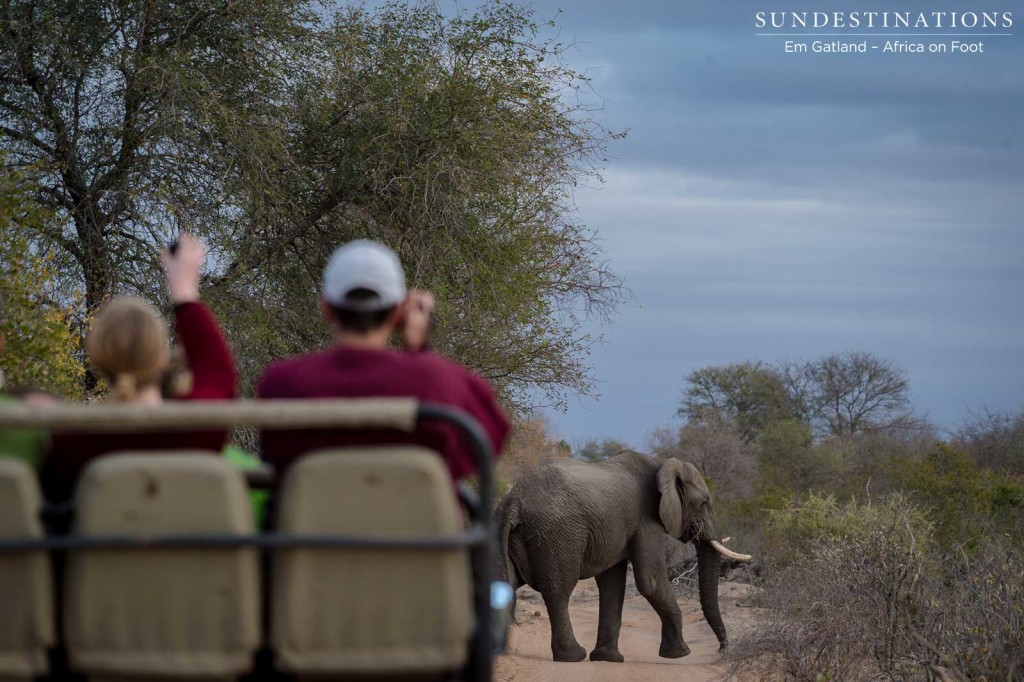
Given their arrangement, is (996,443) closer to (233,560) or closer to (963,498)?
(963,498)

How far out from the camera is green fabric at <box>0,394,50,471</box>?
320 centimetres

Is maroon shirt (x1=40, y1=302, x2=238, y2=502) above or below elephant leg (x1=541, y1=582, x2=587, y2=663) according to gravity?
above

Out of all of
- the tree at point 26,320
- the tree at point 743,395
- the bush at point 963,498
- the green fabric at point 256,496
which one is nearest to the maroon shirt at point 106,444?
the green fabric at point 256,496

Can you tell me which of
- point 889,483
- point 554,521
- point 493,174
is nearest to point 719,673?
point 554,521

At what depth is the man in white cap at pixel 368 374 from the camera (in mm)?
3287

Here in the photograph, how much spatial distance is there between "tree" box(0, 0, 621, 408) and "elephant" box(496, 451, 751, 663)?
5.10 ft

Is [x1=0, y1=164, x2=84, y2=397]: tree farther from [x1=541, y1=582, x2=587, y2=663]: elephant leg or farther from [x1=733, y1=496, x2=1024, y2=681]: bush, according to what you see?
[x1=733, y1=496, x2=1024, y2=681]: bush

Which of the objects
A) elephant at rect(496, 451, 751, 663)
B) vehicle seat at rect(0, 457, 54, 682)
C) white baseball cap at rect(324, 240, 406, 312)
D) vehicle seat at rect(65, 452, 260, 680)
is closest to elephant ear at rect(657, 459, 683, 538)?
elephant at rect(496, 451, 751, 663)

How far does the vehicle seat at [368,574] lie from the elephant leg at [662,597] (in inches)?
390

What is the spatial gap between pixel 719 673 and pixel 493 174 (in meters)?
5.40

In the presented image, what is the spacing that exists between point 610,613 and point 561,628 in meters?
0.83

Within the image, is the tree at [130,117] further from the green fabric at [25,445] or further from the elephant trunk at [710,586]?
the green fabric at [25,445]

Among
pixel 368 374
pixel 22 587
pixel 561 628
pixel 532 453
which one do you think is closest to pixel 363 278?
pixel 368 374

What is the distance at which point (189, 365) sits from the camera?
148 inches
